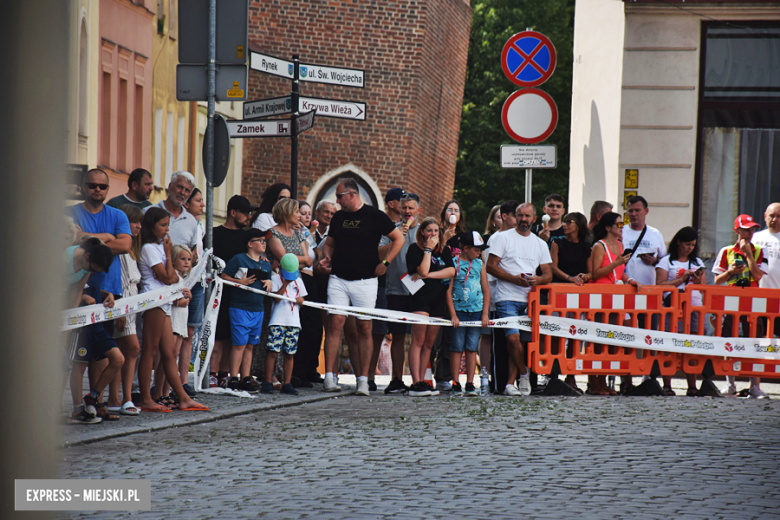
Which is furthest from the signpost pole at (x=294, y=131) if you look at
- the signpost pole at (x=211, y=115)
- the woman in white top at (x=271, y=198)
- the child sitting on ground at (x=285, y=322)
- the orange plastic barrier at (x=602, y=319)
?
the orange plastic barrier at (x=602, y=319)

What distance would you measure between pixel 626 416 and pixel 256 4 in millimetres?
24718

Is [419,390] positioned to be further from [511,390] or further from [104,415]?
[104,415]

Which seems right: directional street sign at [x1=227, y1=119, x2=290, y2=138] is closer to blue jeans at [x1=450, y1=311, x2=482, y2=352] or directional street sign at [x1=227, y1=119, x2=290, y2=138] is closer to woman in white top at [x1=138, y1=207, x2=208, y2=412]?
blue jeans at [x1=450, y1=311, x2=482, y2=352]

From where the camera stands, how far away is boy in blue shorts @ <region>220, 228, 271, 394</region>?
10.4 metres

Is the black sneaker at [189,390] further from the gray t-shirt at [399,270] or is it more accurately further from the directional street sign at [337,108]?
the directional street sign at [337,108]

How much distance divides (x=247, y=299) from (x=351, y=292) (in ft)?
3.66

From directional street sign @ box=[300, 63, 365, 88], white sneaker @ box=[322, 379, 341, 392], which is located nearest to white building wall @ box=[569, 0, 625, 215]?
directional street sign @ box=[300, 63, 365, 88]

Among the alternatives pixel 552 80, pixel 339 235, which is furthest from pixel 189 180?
pixel 552 80

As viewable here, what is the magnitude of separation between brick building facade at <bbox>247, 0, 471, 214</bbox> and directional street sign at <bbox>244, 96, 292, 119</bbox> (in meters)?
18.1

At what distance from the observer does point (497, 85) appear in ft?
152

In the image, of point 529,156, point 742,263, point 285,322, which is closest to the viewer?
point 285,322

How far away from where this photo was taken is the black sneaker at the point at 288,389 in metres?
10.6

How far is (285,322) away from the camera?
34.8ft

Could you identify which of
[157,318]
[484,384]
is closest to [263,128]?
[484,384]
